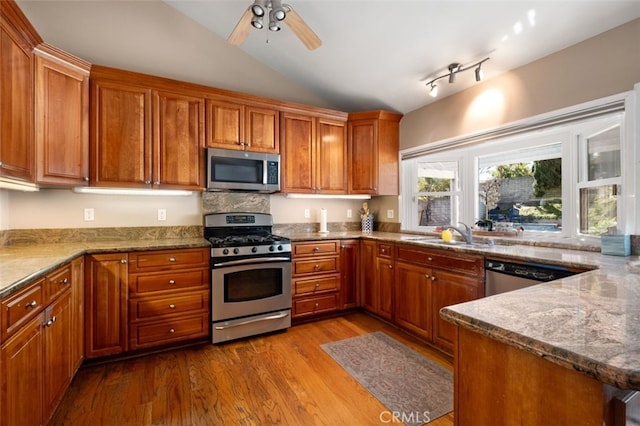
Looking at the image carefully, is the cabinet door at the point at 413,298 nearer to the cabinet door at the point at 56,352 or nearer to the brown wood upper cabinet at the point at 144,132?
the brown wood upper cabinet at the point at 144,132

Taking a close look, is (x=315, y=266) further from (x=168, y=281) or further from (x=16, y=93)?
(x=16, y=93)

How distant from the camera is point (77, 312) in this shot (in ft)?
6.89

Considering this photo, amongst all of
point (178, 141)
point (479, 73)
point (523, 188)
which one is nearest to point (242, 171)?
point (178, 141)

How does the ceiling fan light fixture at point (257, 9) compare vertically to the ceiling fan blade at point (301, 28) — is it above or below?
above

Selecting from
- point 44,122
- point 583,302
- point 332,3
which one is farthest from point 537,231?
point 44,122

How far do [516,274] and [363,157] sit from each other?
7.14 ft

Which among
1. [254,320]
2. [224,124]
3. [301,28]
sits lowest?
[254,320]

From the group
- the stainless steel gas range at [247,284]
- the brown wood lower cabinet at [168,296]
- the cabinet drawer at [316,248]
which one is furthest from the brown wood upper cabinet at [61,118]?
the cabinet drawer at [316,248]

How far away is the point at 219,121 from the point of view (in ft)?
9.86

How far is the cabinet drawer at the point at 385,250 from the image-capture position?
10.1ft

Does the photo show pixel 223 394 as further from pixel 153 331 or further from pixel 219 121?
pixel 219 121

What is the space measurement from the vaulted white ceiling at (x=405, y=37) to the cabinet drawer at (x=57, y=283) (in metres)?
2.64

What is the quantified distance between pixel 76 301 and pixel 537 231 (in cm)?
369

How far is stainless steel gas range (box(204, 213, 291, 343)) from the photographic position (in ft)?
8.81
